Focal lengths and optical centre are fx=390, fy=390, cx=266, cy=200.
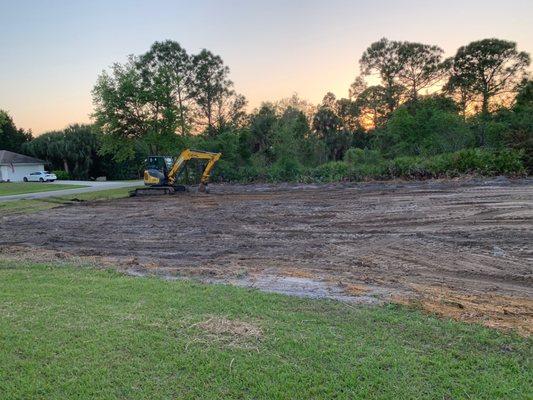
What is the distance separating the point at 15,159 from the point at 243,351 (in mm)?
55784

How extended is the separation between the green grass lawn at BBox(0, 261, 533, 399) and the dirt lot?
0.83 m

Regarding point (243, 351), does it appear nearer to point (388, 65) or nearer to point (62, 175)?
point (388, 65)

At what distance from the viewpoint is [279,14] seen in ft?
63.7

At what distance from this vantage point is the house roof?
1900 inches

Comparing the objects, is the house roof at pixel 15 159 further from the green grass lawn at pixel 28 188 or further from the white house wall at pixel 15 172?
the green grass lawn at pixel 28 188

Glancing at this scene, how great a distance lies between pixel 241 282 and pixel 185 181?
24.3 metres

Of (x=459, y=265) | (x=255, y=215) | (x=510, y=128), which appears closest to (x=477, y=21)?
(x=510, y=128)

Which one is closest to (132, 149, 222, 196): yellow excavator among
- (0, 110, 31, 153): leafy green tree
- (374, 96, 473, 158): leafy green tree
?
(374, 96, 473, 158): leafy green tree

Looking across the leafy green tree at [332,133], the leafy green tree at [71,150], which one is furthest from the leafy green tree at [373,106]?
the leafy green tree at [71,150]

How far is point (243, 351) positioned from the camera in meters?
3.68

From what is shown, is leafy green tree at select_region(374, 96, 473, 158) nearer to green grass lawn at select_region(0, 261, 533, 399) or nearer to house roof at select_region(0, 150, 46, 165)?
green grass lawn at select_region(0, 261, 533, 399)

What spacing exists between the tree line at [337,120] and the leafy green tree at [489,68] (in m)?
0.09

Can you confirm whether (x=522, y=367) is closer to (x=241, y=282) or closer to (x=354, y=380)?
(x=354, y=380)

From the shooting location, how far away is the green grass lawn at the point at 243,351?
121 inches
